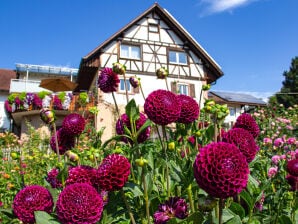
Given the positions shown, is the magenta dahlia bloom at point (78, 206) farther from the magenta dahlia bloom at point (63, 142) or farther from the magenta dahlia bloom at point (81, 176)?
the magenta dahlia bloom at point (63, 142)

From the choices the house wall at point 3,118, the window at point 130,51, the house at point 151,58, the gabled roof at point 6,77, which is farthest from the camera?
the gabled roof at point 6,77

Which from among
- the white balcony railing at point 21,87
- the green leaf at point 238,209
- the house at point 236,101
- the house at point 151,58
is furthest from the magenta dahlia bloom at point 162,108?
the house at point 236,101

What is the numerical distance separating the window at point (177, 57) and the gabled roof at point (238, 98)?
984 centimetres

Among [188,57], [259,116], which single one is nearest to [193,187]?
[259,116]

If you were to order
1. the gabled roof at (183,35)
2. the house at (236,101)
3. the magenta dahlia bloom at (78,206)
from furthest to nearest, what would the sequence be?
the house at (236,101) < the gabled roof at (183,35) < the magenta dahlia bloom at (78,206)

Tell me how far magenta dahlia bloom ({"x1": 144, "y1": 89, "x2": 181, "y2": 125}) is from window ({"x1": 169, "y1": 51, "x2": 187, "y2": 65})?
1763cm

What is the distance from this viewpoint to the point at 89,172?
4.41ft

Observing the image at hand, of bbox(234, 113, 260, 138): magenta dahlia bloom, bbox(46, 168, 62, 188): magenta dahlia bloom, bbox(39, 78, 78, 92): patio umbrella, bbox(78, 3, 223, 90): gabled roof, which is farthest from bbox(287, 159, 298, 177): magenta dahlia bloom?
bbox(78, 3, 223, 90): gabled roof

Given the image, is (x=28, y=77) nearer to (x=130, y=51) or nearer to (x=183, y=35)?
(x=130, y=51)

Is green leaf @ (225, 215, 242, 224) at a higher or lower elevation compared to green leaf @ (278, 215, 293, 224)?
higher

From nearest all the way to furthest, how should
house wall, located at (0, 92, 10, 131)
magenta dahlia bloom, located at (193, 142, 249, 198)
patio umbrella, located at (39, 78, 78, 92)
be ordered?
1. magenta dahlia bloom, located at (193, 142, 249, 198)
2. patio umbrella, located at (39, 78, 78, 92)
3. house wall, located at (0, 92, 10, 131)

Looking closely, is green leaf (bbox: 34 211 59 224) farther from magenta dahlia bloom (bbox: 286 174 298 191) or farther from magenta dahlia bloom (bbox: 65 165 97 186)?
magenta dahlia bloom (bbox: 286 174 298 191)

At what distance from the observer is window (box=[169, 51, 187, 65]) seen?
62.2 ft

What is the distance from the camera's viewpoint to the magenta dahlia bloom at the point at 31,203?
4.20 ft
